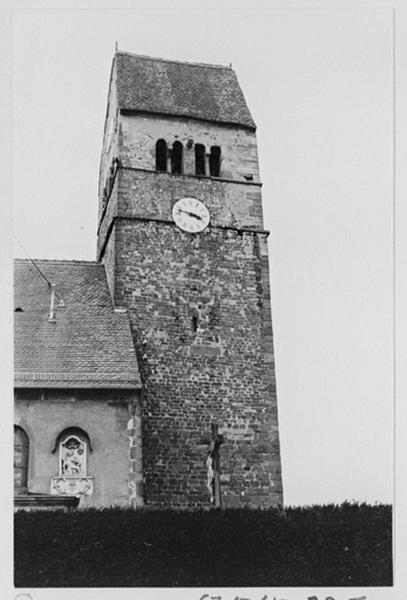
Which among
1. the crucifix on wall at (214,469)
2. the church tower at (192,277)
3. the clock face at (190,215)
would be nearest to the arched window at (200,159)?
the church tower at (192,277)

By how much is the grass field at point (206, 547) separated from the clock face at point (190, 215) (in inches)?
371

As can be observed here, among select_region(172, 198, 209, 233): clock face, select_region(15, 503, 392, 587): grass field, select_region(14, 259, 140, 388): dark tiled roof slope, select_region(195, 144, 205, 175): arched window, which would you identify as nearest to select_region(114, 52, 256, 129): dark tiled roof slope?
select_region(195, 144, 205, 175): arched window

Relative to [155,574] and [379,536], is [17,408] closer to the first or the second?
[155,574]

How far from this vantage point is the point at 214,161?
97.7 ft

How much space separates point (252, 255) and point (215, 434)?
552 centimetres

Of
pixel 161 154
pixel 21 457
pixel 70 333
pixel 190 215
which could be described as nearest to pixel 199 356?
pixel 70 333

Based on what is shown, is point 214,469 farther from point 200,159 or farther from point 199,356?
point 200,159

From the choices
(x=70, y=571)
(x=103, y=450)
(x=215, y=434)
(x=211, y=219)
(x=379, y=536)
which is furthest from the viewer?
(x=211, y=219)

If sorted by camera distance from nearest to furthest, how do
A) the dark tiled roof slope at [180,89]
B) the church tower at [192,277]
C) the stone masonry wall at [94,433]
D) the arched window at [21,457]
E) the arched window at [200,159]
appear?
1. the arched window at [21,457]
2. the stone masonry wall at [94,433]
3. the church tower at [192,277]
4. the arched window at [200,159]
5. the dark tiled roof slope at [180,89]

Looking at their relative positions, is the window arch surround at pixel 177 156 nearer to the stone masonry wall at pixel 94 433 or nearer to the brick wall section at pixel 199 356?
the brick wall section at pixel 199 356

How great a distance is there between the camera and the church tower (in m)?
26.1

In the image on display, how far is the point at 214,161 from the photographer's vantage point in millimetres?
29781

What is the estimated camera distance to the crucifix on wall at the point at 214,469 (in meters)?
25.8

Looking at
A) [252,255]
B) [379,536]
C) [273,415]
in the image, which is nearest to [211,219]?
[252,255]
